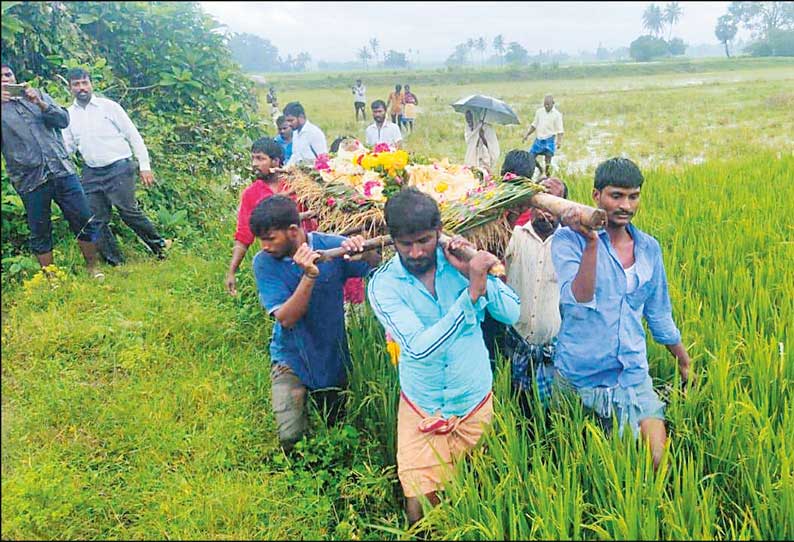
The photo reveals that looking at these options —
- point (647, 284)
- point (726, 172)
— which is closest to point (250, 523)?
point (647, 284)

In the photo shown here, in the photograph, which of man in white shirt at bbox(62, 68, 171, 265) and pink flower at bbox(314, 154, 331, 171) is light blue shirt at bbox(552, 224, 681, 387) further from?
man in white shirt at bbox(62, 68, 171, 265)

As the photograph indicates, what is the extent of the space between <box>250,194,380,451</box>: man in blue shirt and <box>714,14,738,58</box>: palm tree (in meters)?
3.79

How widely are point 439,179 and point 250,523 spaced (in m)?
1.71

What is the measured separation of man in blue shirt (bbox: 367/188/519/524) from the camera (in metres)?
2.01

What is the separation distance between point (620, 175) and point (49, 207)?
262 cm

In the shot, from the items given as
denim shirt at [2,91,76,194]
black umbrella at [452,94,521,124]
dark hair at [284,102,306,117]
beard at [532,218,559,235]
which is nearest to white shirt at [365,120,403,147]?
black umbrella at [452,94,521,124]

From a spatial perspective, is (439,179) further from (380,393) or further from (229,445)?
(229,445)

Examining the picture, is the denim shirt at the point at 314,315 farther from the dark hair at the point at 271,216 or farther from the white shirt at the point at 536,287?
the white shirt at the point at 536,287

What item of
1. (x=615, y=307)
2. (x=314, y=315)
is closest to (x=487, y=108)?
(x=314, y=315)

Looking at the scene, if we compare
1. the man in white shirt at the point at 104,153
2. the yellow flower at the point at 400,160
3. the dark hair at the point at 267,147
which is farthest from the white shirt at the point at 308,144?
the yellow flower at the point at 400,160

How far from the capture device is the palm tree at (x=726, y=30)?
191 inches

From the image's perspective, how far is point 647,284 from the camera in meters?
2.37

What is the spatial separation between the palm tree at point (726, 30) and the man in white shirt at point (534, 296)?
10.0 ft

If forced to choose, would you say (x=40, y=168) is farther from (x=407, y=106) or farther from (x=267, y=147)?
(x=407, y=106)
